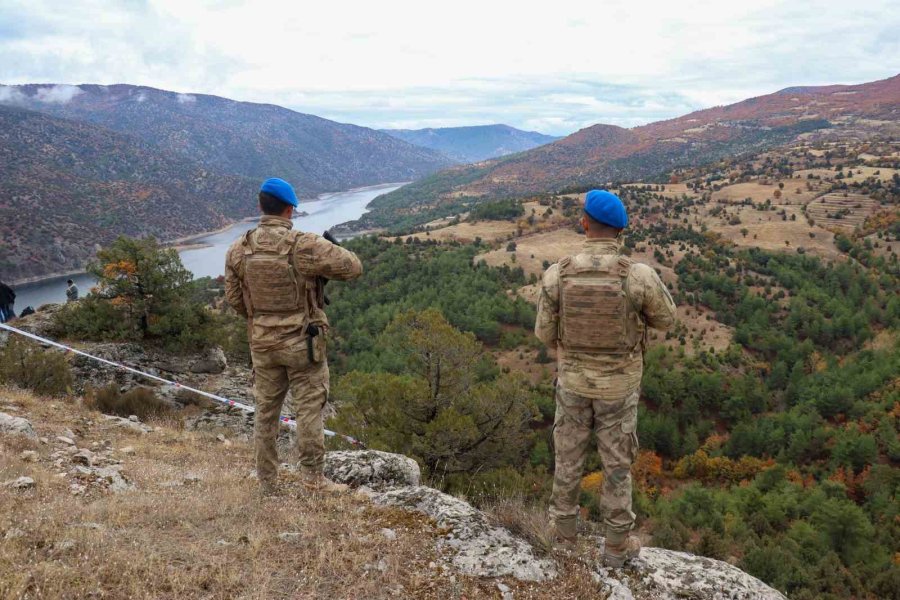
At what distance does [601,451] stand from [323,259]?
2.45m

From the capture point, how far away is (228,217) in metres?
114

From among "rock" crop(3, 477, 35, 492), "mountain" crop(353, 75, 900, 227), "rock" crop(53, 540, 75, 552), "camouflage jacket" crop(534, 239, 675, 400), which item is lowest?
"rock" crop(3, 477, 35, 492)

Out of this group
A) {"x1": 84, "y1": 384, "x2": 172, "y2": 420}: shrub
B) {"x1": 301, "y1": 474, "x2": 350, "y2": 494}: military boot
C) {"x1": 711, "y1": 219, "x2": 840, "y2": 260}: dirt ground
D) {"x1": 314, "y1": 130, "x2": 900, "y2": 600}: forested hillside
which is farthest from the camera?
{"x1": 711, "y1": 219, "x2": 840, "y2": 260}: dirt ground

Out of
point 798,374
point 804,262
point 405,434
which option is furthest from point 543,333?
point 804,262

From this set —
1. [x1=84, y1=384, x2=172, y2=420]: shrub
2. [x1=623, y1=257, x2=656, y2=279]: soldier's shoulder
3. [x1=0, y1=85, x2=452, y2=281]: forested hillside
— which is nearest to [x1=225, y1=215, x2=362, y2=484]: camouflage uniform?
[x1=623, y1=257, x2=656, y2=279]: soldier's shoulder

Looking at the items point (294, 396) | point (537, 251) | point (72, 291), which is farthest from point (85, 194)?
point (294, 396)

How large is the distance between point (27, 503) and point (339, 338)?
30041 millimetres

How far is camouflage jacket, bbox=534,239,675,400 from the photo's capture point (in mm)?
3367

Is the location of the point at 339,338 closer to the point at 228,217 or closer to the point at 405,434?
the point at 405,434

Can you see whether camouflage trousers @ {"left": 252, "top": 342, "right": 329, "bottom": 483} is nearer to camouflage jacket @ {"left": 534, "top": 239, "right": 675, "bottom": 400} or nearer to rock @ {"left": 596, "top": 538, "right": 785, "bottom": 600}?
camouflage jacket @ {"left": 534, "top": 239, "right": 675, "bottom": 400}

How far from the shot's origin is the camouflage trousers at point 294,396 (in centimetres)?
407

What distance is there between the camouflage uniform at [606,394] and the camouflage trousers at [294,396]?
1.90m

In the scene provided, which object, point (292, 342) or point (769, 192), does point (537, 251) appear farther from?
point (292, 342)

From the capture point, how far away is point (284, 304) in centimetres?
398
